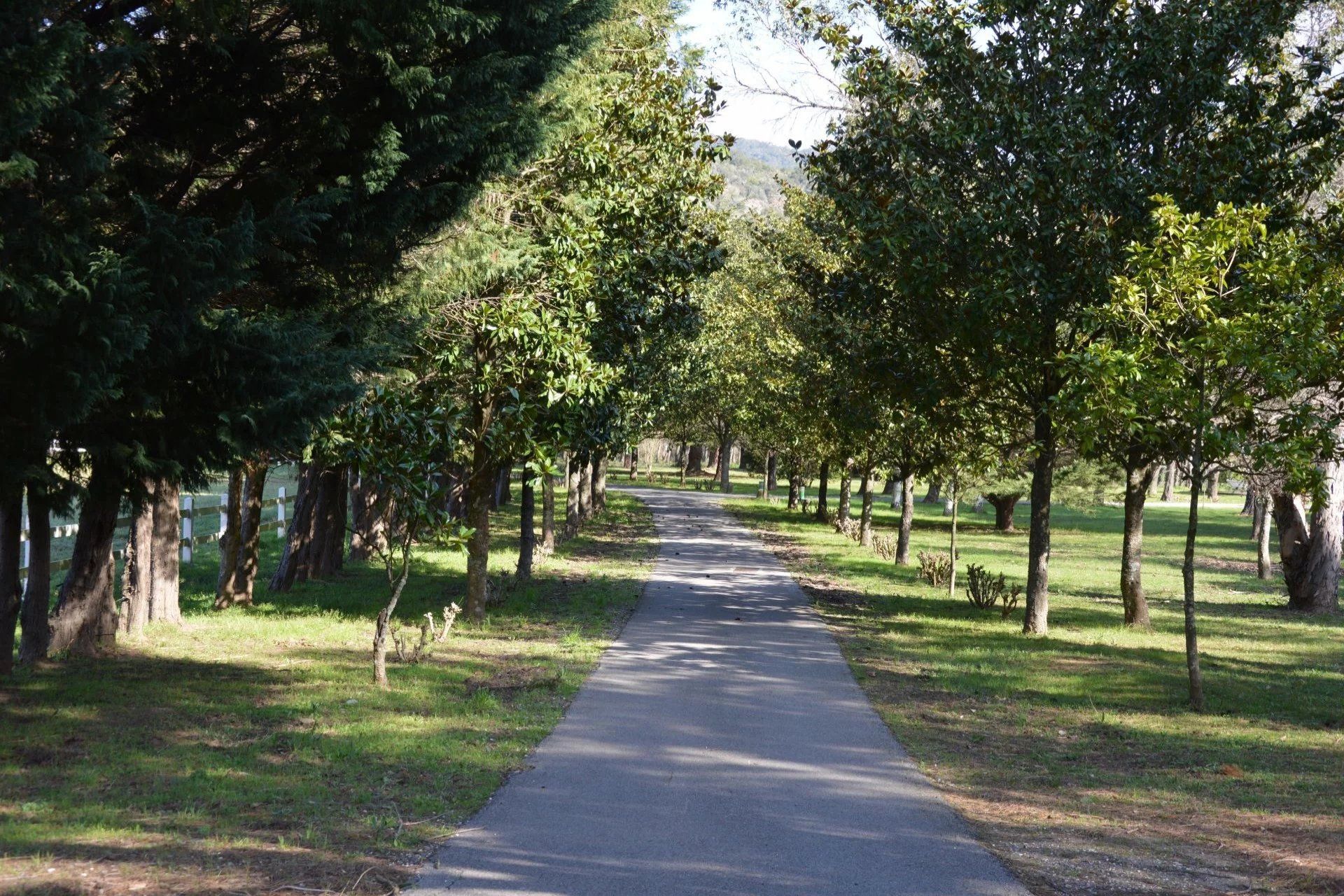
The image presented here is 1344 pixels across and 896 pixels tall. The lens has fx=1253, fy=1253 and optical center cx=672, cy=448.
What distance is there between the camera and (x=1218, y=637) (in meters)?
18.9

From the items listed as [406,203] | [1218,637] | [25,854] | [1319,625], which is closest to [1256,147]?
[1218,637]

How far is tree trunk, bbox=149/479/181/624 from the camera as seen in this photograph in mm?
14680

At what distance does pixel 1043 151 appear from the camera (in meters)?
15.6

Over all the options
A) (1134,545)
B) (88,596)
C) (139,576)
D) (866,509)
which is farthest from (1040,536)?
(866,509)

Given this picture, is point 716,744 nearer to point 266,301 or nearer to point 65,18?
point 266,301

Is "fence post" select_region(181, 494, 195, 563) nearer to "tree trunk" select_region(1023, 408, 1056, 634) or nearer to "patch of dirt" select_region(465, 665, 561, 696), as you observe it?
"patch of dirt" select_region(465, 665, 561, 696)

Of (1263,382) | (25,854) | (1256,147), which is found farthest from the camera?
(1256,147)

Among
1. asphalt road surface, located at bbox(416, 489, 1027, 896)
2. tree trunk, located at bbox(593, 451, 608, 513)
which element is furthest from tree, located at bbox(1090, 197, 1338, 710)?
tree trunk, located at bbox(593, 451, 608, 513)

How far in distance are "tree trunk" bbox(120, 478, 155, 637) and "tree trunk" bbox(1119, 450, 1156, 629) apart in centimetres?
1286

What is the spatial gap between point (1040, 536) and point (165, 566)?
11.6m

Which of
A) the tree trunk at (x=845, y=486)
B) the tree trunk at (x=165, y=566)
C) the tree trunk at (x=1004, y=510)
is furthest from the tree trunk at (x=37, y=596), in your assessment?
the tree trunk at (x=1004, y=510)

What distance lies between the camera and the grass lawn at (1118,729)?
7230 millimetres

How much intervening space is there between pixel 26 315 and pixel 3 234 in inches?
19.3

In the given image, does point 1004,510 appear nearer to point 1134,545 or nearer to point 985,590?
point 985,590
